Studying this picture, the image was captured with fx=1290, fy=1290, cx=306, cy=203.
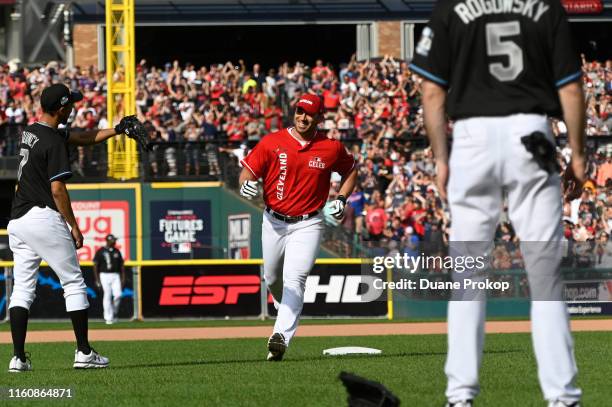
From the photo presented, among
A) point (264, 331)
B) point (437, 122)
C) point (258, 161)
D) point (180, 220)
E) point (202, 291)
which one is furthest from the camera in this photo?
point (180, 220)

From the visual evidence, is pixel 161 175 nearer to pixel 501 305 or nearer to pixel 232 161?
pixel 232 161

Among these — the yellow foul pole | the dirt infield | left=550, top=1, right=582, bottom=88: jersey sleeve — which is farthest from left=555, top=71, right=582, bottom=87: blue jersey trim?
the yellow foul pole

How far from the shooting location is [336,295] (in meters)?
24.1

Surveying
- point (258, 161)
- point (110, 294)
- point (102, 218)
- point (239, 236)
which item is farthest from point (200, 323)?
point (258, 161)

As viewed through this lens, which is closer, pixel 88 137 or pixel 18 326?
pixel 18 326

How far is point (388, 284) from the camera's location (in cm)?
2408

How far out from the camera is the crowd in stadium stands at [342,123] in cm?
2705

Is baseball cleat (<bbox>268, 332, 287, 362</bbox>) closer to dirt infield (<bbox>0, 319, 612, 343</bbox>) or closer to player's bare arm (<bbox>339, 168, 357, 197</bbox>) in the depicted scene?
player's bare arm (<bbox>339, 168, 357, 197</bbox>)

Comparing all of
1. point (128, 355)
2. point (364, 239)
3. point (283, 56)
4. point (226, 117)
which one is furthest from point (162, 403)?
point (283, 56)

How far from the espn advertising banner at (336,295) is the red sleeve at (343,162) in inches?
472

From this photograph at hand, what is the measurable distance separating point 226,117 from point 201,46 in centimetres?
1581

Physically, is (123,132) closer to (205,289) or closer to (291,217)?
(291,217)

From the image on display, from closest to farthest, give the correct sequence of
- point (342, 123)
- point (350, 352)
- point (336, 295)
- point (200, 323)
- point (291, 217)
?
point (291, 217) < point (350, 352) < point (200, 323) < point (336, 295) < point (342, 123)

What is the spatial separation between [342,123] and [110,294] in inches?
350
